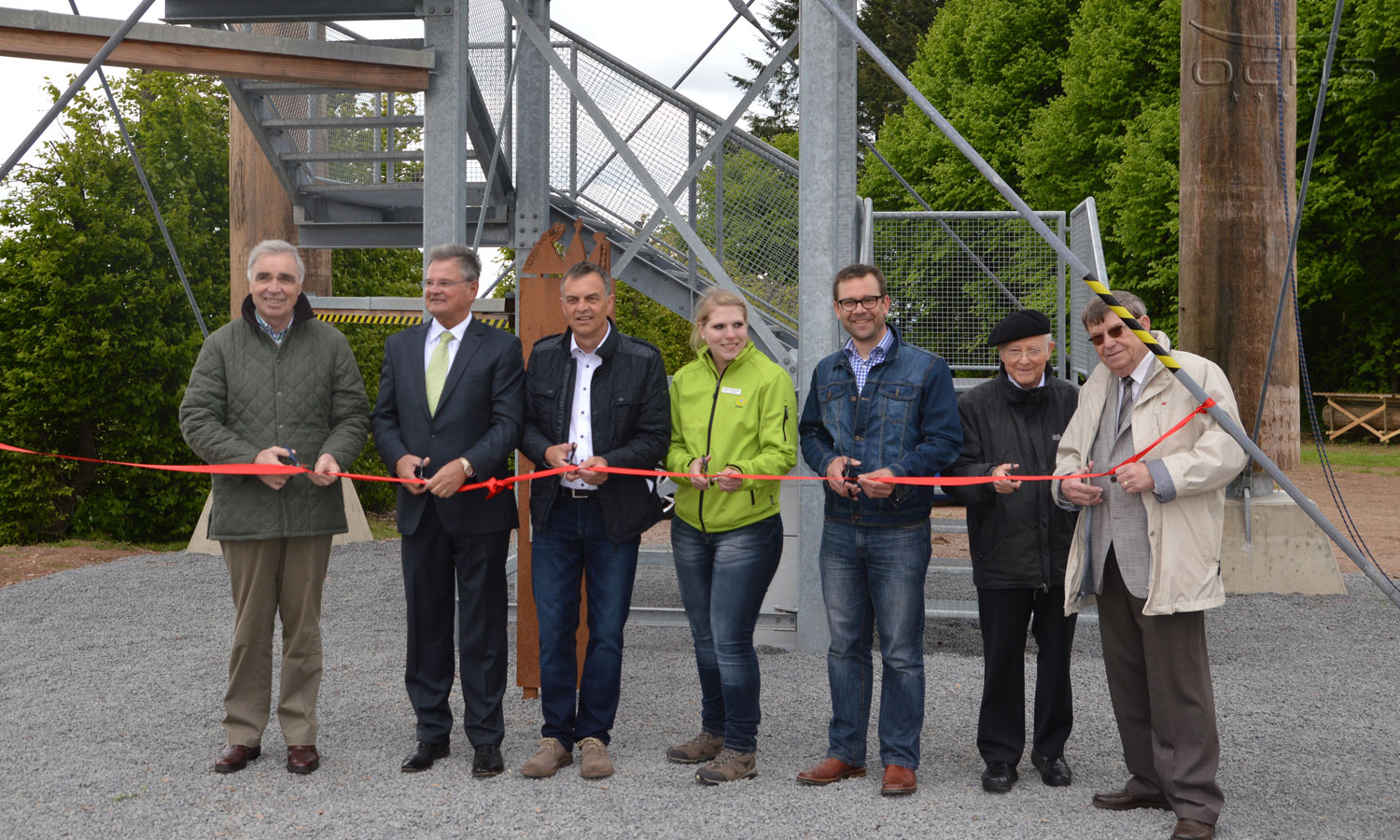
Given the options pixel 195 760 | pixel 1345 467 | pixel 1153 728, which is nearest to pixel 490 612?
pixel 195 760

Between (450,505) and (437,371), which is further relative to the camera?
(437,371)

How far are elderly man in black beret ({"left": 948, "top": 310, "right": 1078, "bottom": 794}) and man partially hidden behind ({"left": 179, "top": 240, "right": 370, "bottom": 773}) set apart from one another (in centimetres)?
243

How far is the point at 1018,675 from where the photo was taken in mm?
4457

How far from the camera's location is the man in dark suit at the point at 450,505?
15.1 feet

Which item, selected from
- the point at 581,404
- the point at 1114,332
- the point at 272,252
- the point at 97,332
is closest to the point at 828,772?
the point at 581,404

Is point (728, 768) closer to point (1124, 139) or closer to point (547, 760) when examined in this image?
point (547, 760)

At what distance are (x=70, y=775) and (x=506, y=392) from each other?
7.36 ft

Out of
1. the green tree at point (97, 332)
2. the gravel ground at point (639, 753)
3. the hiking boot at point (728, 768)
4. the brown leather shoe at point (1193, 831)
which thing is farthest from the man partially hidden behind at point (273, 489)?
the green tree at point (97, 332)

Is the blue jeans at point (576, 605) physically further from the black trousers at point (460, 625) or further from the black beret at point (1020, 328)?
the black beret at point (1020, 328)

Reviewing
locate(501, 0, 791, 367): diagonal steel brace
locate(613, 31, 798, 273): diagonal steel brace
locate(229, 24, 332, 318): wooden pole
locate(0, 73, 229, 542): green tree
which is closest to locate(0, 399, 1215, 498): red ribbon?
locate(501, 0, 791, 367): diagonal steel brace

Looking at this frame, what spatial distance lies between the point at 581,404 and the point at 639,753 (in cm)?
147

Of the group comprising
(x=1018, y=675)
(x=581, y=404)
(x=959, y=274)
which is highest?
(x=959, y=274)

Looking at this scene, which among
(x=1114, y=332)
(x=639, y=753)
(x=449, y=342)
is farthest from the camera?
(x=639, y=753)

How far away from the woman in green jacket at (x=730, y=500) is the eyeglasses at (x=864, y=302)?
36 centimetres
